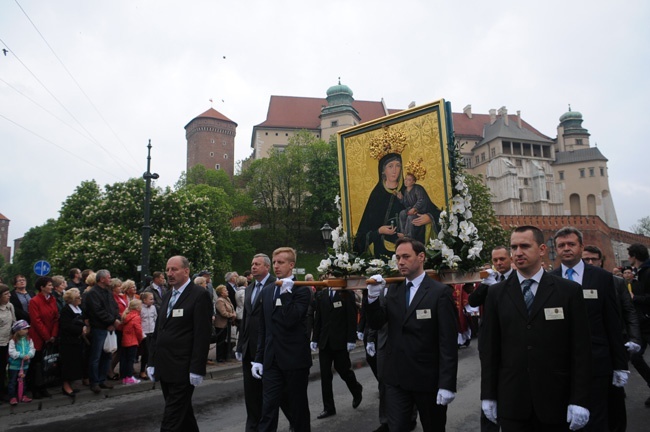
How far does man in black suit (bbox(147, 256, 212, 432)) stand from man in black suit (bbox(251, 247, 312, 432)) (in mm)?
701

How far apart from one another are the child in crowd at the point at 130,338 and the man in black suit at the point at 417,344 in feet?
23.4

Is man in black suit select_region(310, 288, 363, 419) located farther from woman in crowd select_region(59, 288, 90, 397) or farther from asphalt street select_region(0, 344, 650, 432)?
woman in crowd select_region(59, 288, 90, 397)

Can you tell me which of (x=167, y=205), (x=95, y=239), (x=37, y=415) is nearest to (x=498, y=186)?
(x=167, y=205)

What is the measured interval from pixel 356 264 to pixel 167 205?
3273cm

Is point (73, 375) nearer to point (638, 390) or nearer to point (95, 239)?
point (638, 390)

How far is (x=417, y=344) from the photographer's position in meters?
4.52

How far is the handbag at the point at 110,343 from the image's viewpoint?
9.62m

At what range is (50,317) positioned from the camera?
9234 mm

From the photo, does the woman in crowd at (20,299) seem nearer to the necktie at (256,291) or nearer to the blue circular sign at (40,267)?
the necktie at (256,291)

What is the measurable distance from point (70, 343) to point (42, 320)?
644 millimetres

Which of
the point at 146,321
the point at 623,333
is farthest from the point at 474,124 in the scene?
the point at 623,333

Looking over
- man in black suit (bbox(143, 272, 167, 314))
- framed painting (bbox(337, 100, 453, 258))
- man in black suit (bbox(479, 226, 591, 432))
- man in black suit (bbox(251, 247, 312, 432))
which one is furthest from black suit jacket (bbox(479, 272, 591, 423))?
man in black suit (bbox(143, 272, 167, 314))

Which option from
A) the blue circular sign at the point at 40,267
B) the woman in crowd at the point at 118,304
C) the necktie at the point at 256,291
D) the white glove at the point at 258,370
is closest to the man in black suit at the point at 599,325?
the white glove at the point at 258,370

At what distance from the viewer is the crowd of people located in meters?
3.64
